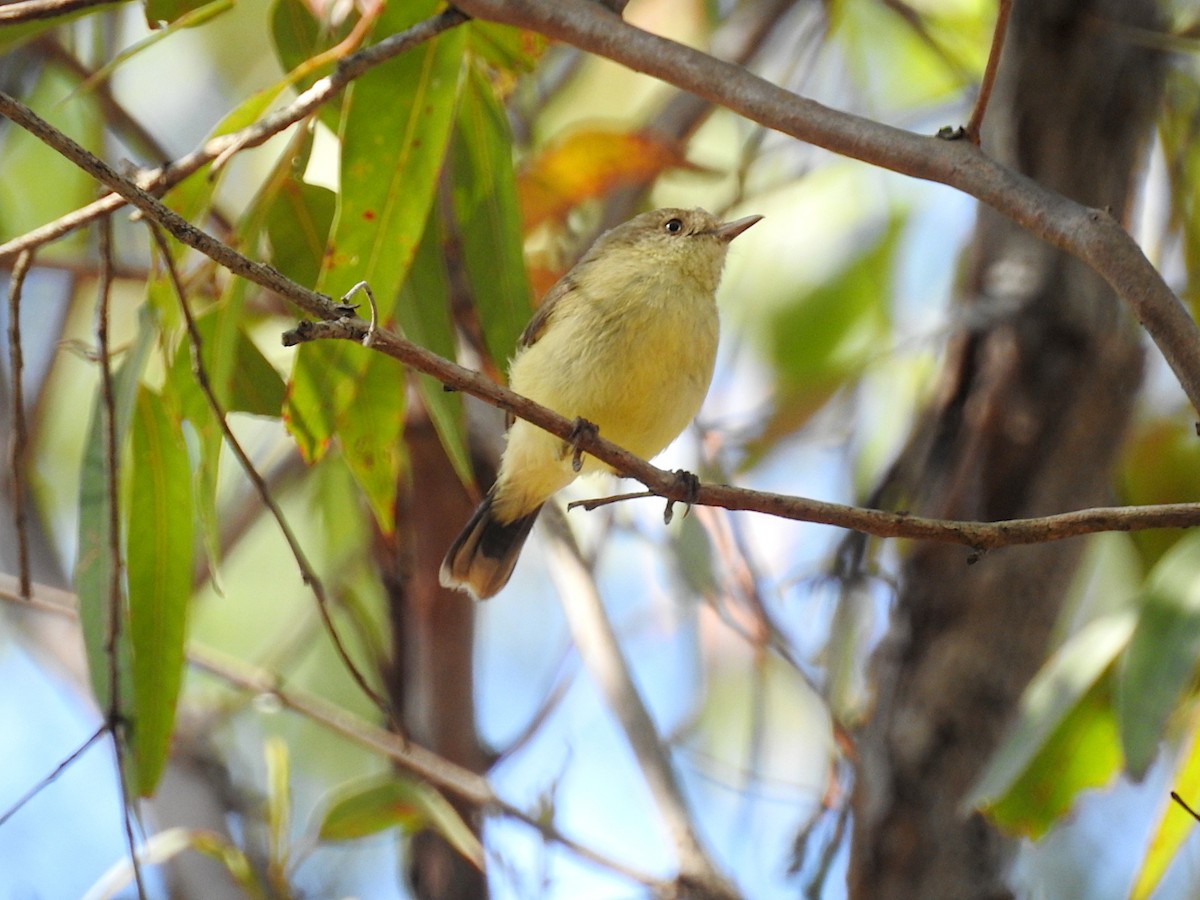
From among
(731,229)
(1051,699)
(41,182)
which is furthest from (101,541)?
(41,182)

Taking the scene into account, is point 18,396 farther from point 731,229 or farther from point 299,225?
point 731,229

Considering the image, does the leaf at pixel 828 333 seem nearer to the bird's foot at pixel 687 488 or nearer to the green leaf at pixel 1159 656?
the green leaf at pixel 1159 656

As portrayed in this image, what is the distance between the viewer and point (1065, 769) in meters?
3.21

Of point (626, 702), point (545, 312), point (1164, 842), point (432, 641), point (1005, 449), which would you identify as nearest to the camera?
point (1164, 842)

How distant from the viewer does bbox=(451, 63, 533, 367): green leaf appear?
3.15 metres

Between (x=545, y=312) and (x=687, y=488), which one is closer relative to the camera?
(x=687, y=488)

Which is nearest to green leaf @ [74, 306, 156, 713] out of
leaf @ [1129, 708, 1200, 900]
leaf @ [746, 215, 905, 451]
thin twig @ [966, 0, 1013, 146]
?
thin twig @ [966, 0, 1013, 146]

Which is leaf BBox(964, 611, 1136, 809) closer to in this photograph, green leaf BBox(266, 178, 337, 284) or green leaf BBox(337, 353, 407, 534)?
green leaf BBox(337, 353, 407, 534)

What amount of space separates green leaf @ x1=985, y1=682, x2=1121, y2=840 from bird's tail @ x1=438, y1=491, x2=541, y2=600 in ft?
4.41

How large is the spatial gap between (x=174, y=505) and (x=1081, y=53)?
2.51 m

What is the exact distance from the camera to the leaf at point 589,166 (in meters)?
4.05

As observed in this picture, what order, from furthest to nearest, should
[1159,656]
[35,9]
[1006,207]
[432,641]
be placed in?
[432,641]
[1159,656]
[35,9]
[1006,207]

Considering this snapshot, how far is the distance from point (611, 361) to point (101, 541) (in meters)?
1.19

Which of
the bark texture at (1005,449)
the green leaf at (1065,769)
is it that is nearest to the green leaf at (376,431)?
the bark texture at (1005,449)
